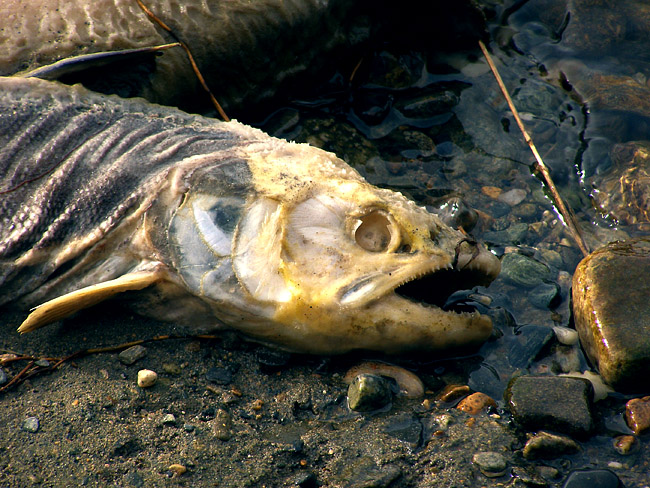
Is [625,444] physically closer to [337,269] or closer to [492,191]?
[337,269]

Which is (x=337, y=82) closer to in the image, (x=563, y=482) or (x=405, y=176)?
(x=405, y=176)

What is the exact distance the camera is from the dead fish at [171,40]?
4215 millimetres

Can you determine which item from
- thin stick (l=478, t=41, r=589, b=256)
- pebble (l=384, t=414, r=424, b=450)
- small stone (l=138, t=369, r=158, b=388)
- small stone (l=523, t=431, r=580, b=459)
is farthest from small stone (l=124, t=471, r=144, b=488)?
thin stick (l=478, t=41, r=589, b=256)

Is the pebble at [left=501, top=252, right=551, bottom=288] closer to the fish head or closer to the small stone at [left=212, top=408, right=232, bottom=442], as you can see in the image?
the fish head

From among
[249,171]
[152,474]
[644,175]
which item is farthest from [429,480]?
[644,175]

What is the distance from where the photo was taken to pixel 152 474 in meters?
2.82

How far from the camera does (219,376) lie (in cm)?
333

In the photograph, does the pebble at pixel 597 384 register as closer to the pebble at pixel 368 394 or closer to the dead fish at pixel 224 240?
the dead fish at pixel 224 240

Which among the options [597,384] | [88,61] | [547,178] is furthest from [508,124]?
[88,61]

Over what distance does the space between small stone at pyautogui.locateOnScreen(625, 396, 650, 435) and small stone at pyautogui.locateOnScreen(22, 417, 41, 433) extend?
3.08 metres

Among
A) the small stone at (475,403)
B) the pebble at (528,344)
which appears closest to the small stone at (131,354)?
the small stone at (475,403)

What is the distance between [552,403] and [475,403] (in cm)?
40

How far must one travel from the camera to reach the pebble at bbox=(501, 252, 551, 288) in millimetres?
3930

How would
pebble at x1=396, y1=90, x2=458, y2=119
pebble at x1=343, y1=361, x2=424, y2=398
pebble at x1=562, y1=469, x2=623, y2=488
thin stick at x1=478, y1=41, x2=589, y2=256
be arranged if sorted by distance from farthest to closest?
pebble at x1=396, y1=90, x2=458, y2=119 → thin stick at x1=478, y1=41, x2=589, y2=256 → pebble at x1=343, y1=361, x2=424, y2=398 → pebble at x1=562, y1=469, x2=623, y2=488
